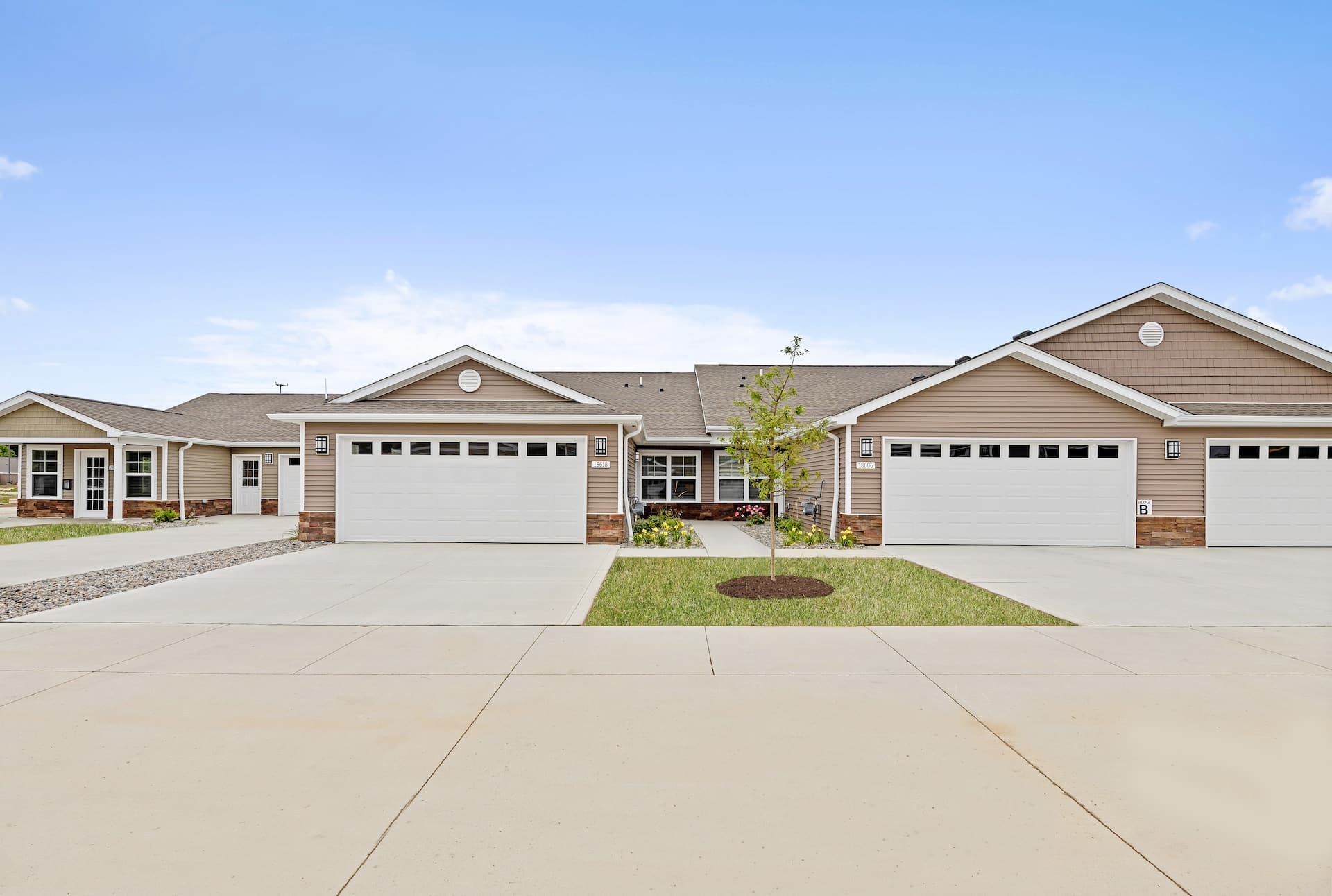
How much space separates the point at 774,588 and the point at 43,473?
25259mm

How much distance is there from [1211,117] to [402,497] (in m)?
18.6

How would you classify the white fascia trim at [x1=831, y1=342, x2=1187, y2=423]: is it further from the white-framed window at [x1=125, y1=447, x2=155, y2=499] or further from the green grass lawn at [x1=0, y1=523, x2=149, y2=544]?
the white-framed window at [x1=125, y1=447, x2=155, y2=499]

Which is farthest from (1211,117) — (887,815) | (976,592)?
(887,815)

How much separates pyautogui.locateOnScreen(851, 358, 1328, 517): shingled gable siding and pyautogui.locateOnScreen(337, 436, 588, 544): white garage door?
6265 mm

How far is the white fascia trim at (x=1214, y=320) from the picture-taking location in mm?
15125

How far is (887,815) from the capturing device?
2996 mm

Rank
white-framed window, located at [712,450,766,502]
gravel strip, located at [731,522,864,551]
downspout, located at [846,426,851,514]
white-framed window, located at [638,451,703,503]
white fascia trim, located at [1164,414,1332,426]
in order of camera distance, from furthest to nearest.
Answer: white-framed window, located at [638,451,703,503] → white-framed window, located at [712,450,766,502] → downspout, located at [846,426,851,514] → white fascia trim, located at [1164,414,1332,426] → gravel strip, located at [731,522,864,551]

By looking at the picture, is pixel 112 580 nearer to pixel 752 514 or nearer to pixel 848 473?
pixel 848 473

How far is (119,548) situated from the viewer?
13.0 meters

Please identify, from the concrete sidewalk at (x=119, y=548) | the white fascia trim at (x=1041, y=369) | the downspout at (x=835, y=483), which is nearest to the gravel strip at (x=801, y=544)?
the downspout at (x=835, y=483)

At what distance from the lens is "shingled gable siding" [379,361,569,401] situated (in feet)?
50.2

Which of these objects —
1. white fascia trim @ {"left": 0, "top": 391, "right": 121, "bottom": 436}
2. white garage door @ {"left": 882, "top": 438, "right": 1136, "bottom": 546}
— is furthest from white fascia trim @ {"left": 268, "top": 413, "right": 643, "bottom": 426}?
white fascia trim @ {"left": 0, "top": 391, "right": 121, "bottom": 436}

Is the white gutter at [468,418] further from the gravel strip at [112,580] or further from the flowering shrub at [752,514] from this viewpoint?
the flowering shrub at [752,514]

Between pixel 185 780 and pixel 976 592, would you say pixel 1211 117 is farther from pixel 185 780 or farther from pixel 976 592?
pixel 185 780
